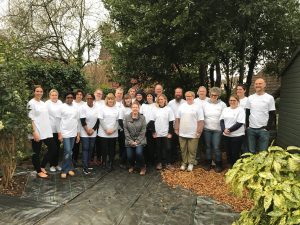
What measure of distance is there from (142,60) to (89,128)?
312 centimetres

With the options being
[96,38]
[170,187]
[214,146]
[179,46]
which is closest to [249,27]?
[179,46]

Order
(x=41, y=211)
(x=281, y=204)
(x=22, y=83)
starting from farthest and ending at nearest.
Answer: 1. (x=22, y=83)
2. (x=41, y=211)
3. (x=281, y=204)

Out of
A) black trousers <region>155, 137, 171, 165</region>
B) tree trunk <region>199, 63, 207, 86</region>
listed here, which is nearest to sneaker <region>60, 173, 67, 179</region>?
black trousers <region>155, 137, 171, 165</region>

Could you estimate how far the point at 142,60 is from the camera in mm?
9352

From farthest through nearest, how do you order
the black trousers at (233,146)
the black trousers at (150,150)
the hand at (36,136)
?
the black trousers at (150,150)
the black trousers at (233,146)
the hand at (36,136)

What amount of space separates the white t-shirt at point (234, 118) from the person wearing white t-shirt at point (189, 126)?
508 mm

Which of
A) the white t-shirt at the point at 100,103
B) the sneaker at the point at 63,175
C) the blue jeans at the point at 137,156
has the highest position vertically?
the white t-shirt at the point at 100,103

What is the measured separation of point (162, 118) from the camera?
7.16 metres

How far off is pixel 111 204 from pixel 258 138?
3372 mm

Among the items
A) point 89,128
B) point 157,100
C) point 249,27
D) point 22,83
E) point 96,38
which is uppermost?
point 96,38

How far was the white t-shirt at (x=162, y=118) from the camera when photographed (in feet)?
23.5

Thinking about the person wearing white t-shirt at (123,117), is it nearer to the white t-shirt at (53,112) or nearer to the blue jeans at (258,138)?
the white t-shirt at (53,112)

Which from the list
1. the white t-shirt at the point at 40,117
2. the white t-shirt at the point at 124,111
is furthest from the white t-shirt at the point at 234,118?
the white t-shirt at the point at 40,117

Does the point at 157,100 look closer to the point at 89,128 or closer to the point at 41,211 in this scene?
the point at 89,128
